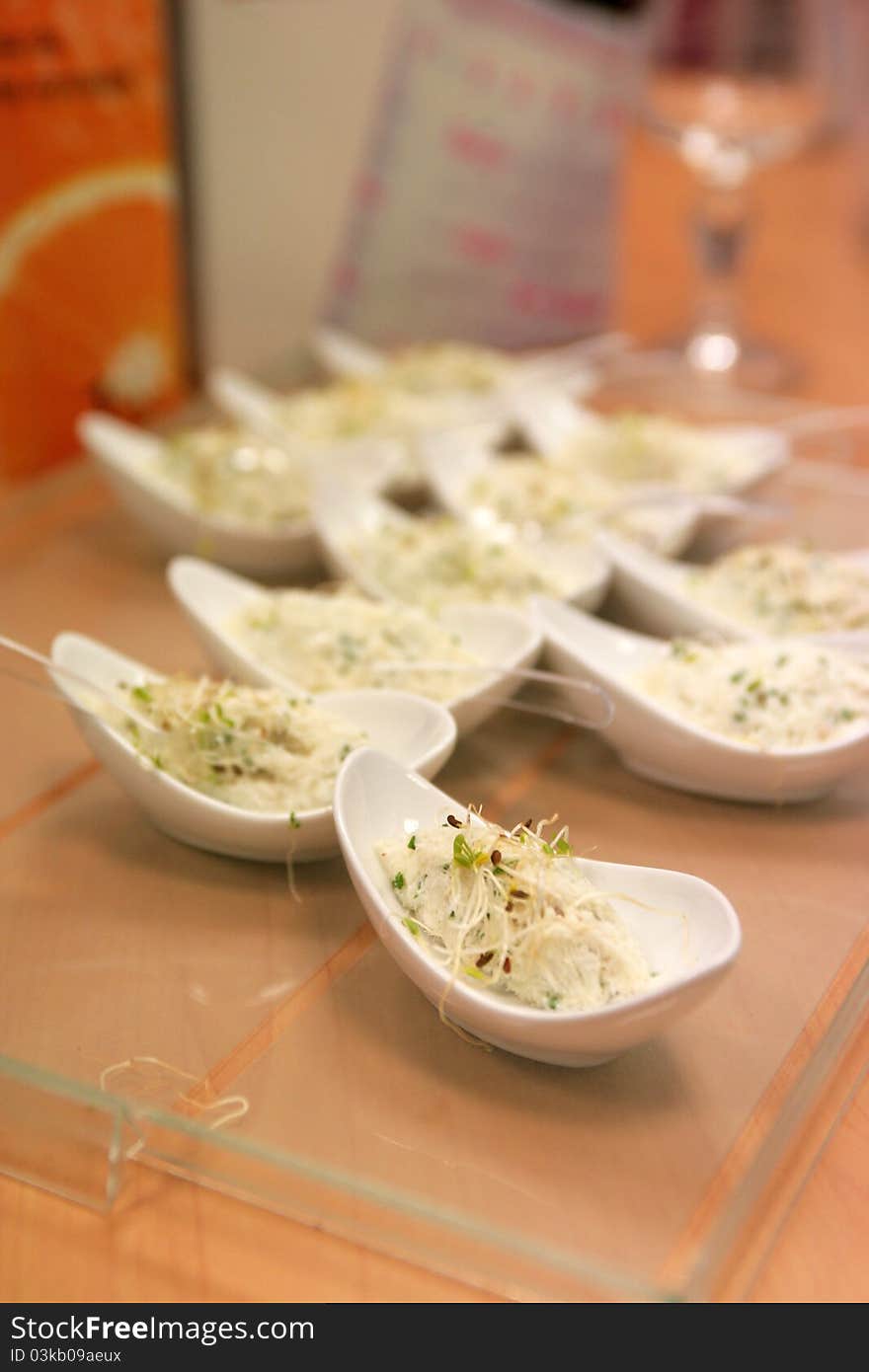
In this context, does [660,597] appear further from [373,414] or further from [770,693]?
[373,414]

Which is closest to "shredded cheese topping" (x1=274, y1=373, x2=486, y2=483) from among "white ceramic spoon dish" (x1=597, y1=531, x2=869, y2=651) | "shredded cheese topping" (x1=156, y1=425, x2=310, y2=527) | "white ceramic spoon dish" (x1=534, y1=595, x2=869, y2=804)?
"shredded cheese topping" (x1=156, y1=425, x2=310, y2=527)

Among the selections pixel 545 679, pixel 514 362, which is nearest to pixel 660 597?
pixel 545 679

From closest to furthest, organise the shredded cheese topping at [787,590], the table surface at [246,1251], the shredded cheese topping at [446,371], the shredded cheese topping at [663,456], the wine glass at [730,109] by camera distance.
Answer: the table surface at [246,1251]
the shredded cheese topping at [787,590]
the shredded cheese topping at [663,456]
the shredded cheese topping at [446,371]
the wine glass at [730,109]

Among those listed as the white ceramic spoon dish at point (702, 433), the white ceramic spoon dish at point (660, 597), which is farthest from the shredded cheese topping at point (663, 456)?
the white ceramic spoon dish at point (660, 597)

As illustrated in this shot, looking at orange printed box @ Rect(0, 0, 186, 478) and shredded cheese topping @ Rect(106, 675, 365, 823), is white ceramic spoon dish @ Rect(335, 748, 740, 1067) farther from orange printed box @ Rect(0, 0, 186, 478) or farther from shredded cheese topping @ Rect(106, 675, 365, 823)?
orange printed box @ Rect(0, 0, 186, 478)

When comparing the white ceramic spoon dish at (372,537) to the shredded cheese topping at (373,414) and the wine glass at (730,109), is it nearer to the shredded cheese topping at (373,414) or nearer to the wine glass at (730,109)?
the shredded cheese topping at (373,414)
